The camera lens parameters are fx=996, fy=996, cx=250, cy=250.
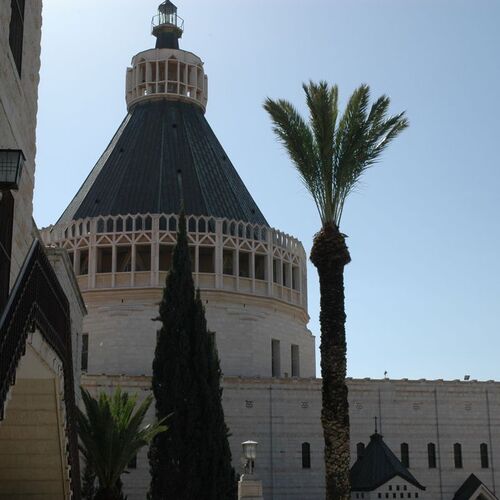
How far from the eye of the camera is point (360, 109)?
2164cm

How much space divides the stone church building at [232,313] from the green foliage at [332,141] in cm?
2072

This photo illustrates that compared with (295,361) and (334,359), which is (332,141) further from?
(295,361)

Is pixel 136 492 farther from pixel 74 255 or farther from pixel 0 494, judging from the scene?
pixel 0 494

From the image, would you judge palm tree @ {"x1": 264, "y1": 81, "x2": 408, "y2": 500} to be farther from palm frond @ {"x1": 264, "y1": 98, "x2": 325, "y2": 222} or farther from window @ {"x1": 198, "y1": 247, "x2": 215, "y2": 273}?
window @ {"x1": 198, "y1": 247, "x2": 215, "y2": 273}

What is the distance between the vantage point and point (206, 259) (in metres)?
48.4

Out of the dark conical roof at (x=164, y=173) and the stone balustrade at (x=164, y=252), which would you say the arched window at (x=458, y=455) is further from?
the dark conical roof at (x=164, y=173)

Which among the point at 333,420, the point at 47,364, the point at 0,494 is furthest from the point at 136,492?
the point at 47,364

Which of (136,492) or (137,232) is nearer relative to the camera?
(136,492)

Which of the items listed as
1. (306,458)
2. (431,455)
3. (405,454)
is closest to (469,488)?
(431,455)

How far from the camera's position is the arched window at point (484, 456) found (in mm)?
43656

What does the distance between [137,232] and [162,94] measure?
35.3 feet

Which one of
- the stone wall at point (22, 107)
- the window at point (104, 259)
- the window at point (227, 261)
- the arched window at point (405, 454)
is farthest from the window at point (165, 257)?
the stone wall at point (22, 107)

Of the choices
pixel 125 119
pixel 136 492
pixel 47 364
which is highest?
pixel 125 119

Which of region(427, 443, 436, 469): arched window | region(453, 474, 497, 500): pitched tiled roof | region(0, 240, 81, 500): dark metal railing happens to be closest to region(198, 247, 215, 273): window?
region(427, 443, 436, 469): arched window
